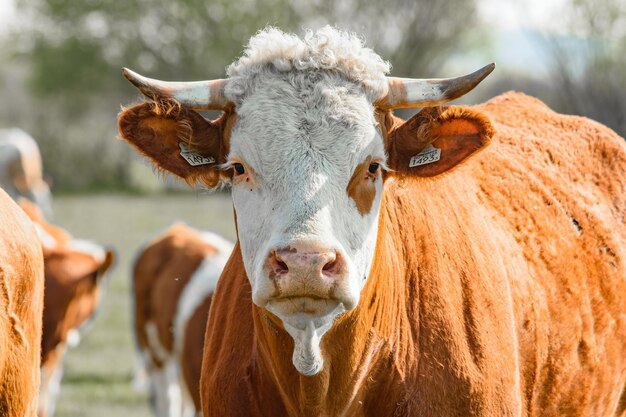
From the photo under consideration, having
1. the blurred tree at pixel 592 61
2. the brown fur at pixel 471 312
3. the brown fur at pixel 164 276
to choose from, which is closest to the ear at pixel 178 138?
the brown fur at pixel 471 312

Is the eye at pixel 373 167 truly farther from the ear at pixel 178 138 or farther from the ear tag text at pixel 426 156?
the ear at pixel 178 138

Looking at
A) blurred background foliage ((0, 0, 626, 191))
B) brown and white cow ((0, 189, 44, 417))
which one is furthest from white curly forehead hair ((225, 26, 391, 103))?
blurred background foliage ((0, 0, 626, 191))

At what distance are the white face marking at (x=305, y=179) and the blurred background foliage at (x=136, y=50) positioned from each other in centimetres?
2634

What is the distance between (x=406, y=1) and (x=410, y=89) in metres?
33.2

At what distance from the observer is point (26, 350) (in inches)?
171

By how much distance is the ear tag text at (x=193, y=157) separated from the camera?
12.5ft

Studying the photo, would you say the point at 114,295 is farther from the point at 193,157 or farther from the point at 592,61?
the point at 592,61

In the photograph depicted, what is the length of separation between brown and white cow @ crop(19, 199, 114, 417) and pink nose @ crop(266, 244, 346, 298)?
4.90m

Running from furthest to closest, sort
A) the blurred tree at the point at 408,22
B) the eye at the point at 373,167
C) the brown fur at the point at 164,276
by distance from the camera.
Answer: the blurred tree at the point at 408,22, the brown fur at the point at 164,276, the eye at the point at 373,167

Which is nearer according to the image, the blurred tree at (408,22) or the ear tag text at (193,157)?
the ear tag text at (193,157)

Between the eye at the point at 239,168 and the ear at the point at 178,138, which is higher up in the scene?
the ear at the point at 178,138

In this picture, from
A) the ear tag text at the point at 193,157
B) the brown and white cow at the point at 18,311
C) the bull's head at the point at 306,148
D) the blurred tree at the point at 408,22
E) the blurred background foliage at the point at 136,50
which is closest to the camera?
the bull's head at the point at 306,148

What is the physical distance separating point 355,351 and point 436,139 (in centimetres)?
88

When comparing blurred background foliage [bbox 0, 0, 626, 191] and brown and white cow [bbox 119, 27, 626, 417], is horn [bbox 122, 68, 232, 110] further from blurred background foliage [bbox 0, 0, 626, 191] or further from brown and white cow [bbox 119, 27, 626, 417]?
blurred background foliage [bbox 0, 0, 626, 191]
